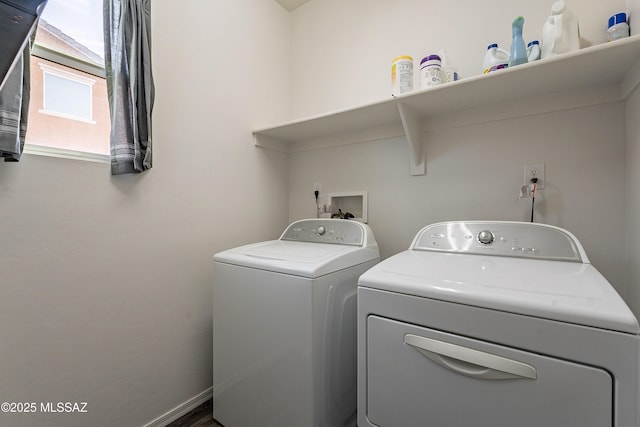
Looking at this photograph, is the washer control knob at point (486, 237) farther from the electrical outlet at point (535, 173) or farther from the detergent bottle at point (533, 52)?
the detergent bottle at point (533, 52)

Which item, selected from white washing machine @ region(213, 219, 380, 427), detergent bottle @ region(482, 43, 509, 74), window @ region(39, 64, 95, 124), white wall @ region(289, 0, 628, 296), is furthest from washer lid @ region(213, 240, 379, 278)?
detergent bottle @ region(482, 43, 509, 74)

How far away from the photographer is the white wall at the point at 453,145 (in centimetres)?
118

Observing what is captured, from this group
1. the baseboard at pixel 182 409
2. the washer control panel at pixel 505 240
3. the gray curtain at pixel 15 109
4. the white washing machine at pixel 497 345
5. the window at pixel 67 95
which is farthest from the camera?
the baseboard at pixel 182 409

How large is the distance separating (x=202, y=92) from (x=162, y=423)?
177cm

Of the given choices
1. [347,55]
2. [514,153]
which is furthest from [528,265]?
[347,55]

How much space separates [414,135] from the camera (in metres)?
1.52

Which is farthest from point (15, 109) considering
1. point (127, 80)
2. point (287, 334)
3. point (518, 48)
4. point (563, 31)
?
point (563, 31)

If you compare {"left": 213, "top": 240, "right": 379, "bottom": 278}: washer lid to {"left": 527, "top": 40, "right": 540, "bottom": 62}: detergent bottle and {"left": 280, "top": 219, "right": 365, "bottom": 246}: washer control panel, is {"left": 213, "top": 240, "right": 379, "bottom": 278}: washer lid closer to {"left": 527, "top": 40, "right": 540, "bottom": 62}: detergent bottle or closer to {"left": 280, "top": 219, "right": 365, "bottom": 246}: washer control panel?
{"left": 280, "top": 219, "right": 365, "bottom": 246}: washer control panel

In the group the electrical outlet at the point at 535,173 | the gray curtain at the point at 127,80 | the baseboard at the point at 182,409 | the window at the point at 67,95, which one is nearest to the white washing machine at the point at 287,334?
the baseboard at the point at 182,409

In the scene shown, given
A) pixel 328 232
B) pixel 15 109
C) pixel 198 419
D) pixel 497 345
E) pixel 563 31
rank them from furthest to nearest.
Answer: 1. pixel 328 232
2. pixel 198 419
3. pixel 563 31
4. pixel 15 109
5. pixel 497 345

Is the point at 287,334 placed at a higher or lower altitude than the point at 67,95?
lower

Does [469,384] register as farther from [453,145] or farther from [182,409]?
[182,409]

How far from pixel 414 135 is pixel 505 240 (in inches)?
27.6

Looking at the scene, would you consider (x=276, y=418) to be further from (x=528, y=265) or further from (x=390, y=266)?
(x=528, y=265)
